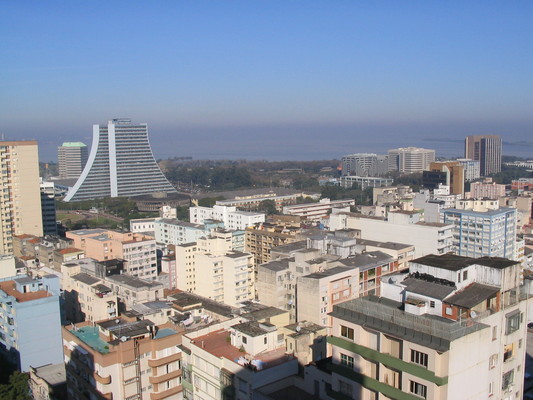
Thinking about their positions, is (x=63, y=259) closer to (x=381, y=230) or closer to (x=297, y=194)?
(x=381, y=230)

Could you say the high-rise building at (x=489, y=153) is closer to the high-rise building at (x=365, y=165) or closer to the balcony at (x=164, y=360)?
the high-rise building at (x=365, y=165)

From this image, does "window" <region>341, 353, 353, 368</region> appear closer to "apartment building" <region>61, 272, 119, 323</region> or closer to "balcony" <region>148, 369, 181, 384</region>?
"balcony" <region>148, 369, 181, 384</region>

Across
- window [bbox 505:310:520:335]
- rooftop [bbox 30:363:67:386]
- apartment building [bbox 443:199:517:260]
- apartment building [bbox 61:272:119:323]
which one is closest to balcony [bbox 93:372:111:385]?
rooftop [bbox 30:363:67:386]

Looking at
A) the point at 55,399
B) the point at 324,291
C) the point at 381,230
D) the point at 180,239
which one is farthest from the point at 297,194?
the point at 55,399

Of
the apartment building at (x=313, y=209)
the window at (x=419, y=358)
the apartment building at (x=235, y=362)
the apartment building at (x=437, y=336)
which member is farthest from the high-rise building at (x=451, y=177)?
the window at (x=419, y=358)

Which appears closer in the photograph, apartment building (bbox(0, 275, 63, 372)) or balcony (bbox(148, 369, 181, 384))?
balcony (bbox(148, 369, 181, 384))

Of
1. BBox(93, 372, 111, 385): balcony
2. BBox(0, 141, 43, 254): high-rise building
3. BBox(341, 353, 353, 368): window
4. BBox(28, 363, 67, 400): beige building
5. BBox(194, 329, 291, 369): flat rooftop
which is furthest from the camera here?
BBox(0, 141, 43, 254): high-rise building
